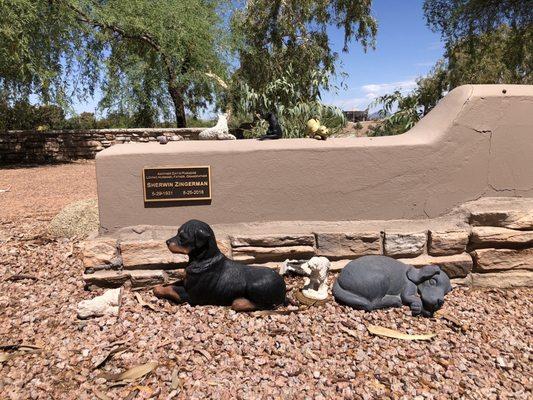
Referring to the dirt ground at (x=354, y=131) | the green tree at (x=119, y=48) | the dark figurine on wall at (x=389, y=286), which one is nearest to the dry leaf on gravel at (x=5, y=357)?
the dark figurine on wall at (x=389, y=286)

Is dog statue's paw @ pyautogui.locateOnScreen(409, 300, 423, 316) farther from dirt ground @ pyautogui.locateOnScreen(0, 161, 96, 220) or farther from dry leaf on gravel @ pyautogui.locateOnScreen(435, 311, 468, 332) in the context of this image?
dirt ground @ pyautogui.locateOnScreen(0, 161, 96, 220)

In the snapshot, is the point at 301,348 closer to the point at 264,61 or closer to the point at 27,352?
the point at 27,352

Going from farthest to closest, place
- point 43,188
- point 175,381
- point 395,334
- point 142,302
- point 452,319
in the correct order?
point 43,188 → point 142,302 → point 452,319 → point 395,334 → point 175,381

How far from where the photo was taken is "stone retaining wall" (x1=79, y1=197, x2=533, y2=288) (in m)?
3.70

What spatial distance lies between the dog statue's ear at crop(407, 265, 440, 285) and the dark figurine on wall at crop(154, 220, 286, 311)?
3.75 ft

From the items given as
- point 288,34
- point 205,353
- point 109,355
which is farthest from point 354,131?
point 109,355

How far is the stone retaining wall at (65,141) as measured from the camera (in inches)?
502

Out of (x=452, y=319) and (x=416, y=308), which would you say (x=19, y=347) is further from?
(x=452, y=319)

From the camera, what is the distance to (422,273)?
11.6 ft

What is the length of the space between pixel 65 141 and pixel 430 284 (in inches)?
507

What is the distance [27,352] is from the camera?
113 inches

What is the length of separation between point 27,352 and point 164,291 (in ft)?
3.49

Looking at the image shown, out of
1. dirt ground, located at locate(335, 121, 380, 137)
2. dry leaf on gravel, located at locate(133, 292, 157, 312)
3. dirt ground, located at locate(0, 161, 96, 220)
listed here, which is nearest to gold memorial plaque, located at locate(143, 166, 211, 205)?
dry leaf on gravel, located at locate(133, 292, 157, 312)

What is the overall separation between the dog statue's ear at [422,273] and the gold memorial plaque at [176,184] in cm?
193
